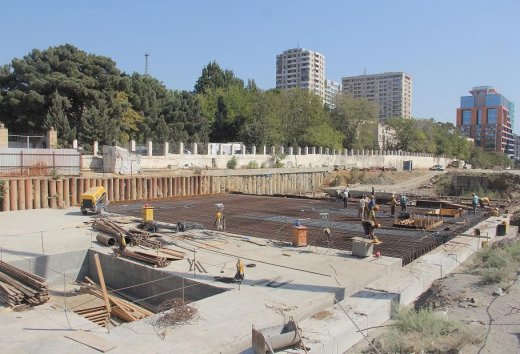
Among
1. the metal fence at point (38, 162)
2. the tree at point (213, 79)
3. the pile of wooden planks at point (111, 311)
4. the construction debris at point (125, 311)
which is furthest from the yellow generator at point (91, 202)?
the tree at point (213, 79)

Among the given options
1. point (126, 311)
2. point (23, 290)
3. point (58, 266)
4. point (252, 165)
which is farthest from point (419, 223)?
point (252, 165)

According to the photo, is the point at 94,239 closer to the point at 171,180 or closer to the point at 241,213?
the point at 241,213

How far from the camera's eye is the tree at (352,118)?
78.1 m

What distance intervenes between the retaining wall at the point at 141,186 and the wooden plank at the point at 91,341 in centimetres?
1569

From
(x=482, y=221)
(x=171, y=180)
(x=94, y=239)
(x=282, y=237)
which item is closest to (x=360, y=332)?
(x=282, y=237)

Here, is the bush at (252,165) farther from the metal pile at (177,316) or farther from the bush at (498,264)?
the metal pile at (177,316)

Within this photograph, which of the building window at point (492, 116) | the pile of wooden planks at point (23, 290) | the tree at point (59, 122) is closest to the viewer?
the pile of wooden planks at point (23, 290)

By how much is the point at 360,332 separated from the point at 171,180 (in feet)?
72.1

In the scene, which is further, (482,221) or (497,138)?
(497,138)

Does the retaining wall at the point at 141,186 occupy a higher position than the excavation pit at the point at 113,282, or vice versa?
the retaining wall at the point at 141,186

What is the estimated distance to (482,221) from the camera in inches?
818

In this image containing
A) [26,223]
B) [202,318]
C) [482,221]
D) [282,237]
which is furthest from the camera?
[482,221]

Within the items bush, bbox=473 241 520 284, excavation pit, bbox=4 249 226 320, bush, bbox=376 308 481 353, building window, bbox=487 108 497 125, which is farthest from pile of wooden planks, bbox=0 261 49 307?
building window, bbox=487 108 497 125

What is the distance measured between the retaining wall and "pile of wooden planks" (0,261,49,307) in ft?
41.5
